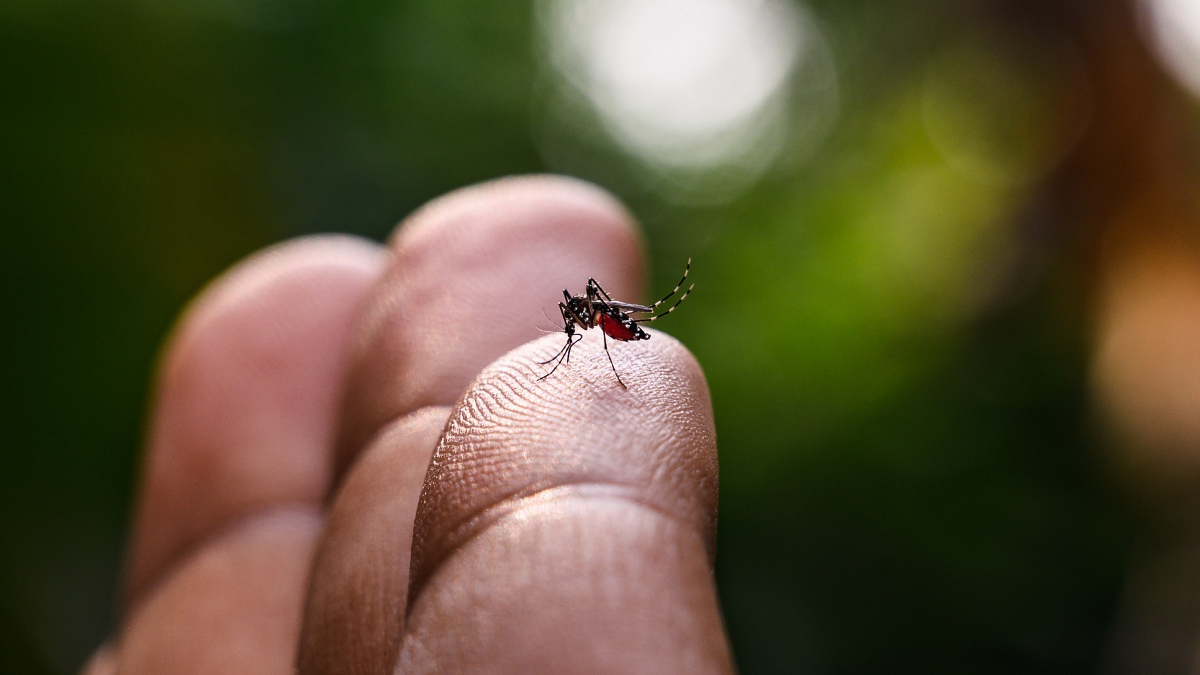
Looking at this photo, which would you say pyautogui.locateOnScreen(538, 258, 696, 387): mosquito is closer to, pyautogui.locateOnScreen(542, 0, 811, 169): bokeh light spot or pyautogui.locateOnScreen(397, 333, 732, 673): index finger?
pyautogui.locateOnScreen(397, 333, 732, 673): index finger

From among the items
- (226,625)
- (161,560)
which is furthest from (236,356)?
(226,625)

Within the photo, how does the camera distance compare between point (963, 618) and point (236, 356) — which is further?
point (963, 618)

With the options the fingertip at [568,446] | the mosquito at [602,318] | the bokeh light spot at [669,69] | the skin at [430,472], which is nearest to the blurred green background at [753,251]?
the bokeh light spot at [669,69]

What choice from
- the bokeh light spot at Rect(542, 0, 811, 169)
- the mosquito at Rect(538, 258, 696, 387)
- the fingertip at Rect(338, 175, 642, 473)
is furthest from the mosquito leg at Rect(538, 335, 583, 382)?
the bokeh light spot at Rect(542, 0, 811, 169)

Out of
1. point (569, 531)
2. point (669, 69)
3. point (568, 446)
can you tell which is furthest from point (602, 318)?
point (669, 69)

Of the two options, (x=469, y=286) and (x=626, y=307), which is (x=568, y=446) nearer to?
(x=626, y=307)

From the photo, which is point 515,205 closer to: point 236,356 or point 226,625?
point 236,356
